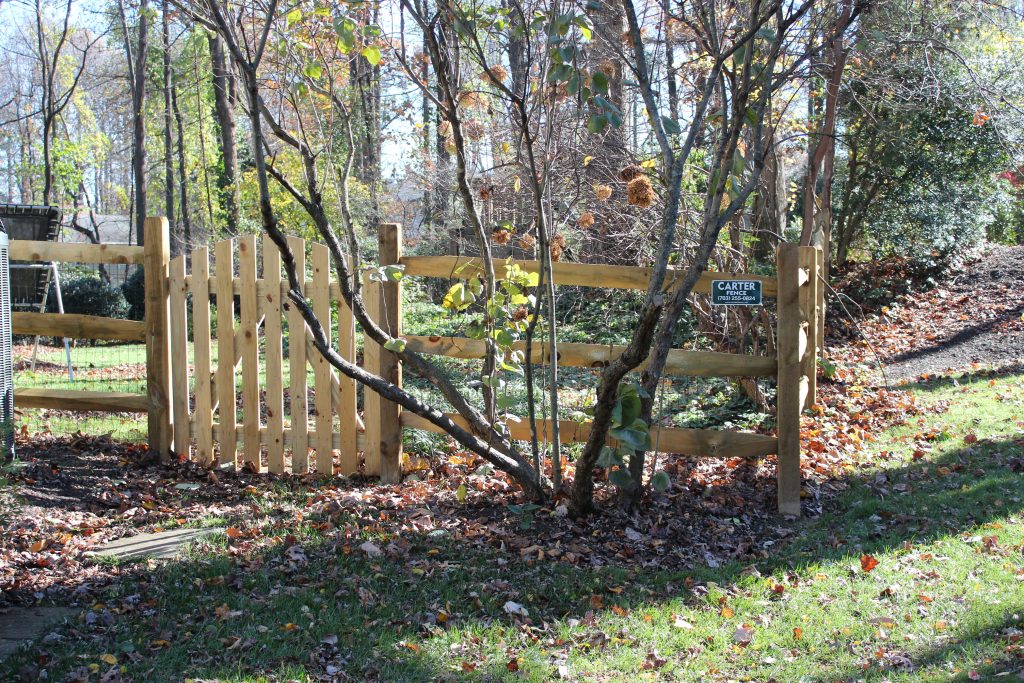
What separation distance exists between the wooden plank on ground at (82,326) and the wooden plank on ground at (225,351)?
2.27 feet

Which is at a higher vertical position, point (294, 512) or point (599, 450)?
point (599, 450)

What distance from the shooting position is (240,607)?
3883 millimetres

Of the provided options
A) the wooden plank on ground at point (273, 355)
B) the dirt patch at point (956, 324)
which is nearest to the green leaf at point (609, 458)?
the wooden plank on ground at point (273, 355)

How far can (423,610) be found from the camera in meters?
3.96

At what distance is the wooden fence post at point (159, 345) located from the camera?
6363mm

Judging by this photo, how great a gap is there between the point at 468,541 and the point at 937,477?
3.48 m

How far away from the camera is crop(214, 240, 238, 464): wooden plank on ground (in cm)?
607

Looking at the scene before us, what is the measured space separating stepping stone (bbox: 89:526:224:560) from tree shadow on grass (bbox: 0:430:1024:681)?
0.16 m

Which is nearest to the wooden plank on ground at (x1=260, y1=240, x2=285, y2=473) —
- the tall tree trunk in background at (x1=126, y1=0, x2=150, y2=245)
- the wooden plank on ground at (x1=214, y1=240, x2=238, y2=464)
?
the wooden plank on ground at (x1=214, y1=240, x2=238, y2=464)

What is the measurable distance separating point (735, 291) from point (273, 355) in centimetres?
324

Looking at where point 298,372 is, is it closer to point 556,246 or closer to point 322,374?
point 322,374

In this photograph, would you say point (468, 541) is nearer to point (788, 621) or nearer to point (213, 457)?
point (788, 621)

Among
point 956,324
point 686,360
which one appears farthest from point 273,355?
point 956,324

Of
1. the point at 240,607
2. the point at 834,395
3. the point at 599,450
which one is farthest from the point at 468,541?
the point at 834,395
